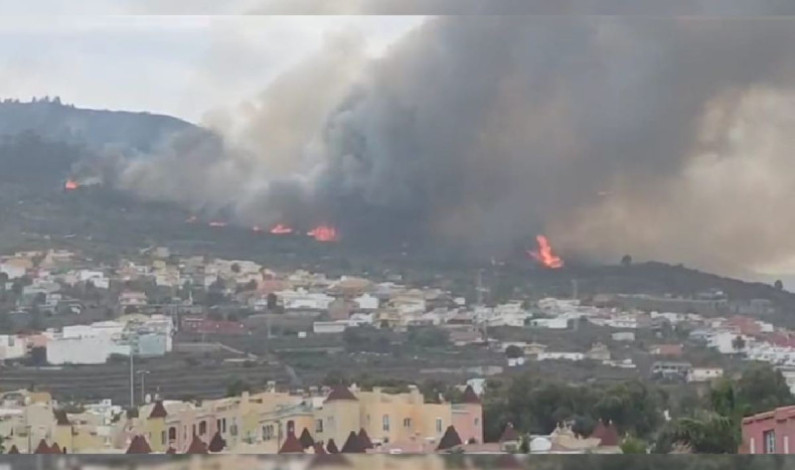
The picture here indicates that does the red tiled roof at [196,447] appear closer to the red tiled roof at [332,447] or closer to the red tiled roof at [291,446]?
the red tiled roof at [291,446]

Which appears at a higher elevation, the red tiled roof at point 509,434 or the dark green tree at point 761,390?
the dark green tree at point 761,390

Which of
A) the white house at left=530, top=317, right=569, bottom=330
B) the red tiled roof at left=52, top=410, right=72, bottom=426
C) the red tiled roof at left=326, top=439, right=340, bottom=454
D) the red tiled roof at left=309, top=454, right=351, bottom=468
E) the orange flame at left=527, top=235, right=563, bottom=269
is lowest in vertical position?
the red tiled roof at left=309, top=454, right=351, bottom=468

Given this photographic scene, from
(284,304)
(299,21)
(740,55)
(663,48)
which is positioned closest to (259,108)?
(299,21)

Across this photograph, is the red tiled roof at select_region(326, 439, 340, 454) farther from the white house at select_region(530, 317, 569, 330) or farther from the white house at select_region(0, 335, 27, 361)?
the white house at select_region(0, 335, 27, 361)

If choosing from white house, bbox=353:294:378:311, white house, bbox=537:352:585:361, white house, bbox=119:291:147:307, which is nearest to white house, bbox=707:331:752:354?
white house, bbox=537:352:585:361

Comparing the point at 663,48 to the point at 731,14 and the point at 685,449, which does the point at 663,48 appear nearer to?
the point at 731,14

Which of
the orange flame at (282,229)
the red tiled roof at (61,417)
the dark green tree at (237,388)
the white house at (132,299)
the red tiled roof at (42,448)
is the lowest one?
the red tiled roof at (42,448)

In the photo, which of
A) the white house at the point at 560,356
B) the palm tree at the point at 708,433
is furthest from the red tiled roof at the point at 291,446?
the palm tree at the point at 708,433
